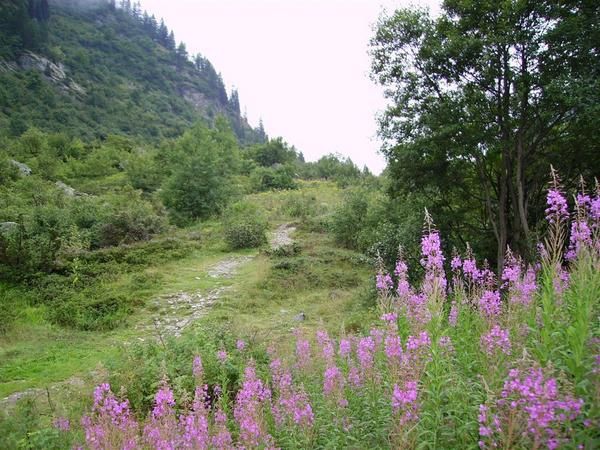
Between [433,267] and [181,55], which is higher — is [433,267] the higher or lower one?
the lower one

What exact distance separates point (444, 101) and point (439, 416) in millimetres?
9834

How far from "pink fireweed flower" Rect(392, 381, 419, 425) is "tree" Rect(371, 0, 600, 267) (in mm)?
8414

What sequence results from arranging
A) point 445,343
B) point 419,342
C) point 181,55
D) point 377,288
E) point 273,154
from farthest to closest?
point 181,55 → point 273,154 → point 377,288 → point 445,343 → point 419,342

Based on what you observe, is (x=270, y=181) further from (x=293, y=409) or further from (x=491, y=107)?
(x=293, y=409)

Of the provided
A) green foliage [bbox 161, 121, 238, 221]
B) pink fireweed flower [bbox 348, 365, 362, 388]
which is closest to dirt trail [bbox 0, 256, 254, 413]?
pink fireweed flower [bbox 348, 365, 362, 388]

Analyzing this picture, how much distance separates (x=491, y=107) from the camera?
10656 millimetres

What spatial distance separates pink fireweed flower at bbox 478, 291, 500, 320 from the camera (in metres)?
3.70

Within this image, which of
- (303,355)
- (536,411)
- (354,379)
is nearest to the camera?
(536,411)

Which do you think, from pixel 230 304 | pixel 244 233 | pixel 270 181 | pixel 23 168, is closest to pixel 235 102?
pixel 270 181

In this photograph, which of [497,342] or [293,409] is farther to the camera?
[293,409]

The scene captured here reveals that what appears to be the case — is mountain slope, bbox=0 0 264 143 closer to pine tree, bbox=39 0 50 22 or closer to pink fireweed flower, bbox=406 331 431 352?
pine tree, bbox=39 0 50 22

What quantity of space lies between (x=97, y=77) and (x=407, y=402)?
114m

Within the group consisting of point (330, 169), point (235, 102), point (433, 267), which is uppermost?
point (235, 102)

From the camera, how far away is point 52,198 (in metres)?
23.0
